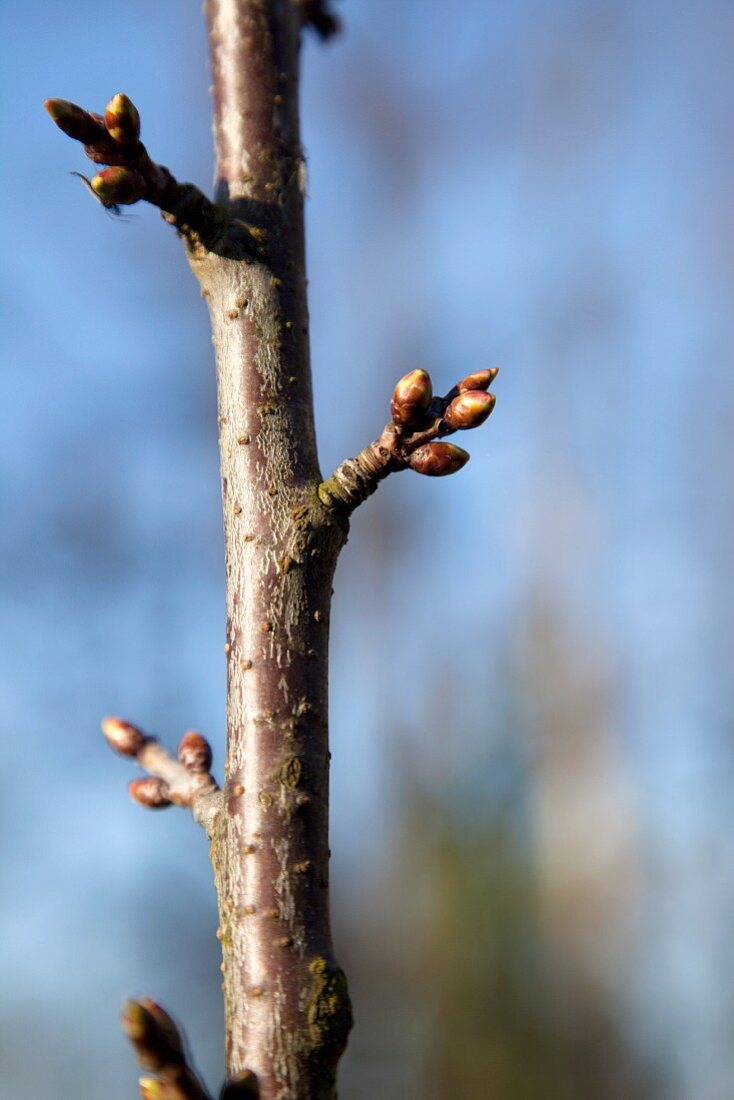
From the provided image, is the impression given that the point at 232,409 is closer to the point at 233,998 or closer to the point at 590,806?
the point at 233,998

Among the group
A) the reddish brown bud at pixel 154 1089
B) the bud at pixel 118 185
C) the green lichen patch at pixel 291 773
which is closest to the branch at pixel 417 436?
the green lichen patch at pixel 291 773

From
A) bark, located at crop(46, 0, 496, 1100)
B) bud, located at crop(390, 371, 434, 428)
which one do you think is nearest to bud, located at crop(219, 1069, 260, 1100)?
bark, located at crop(46, 0, 496, 1100)

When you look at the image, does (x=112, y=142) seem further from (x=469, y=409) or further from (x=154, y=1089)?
(x=154, y=1089)

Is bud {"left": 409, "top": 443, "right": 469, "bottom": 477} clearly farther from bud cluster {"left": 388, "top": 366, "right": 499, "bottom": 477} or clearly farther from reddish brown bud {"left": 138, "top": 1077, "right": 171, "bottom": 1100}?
reddish brown bud {"left": 138, "top": 1077, "right": 171, "bottom": 1100}

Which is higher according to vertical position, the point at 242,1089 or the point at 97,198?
the point at 97,198

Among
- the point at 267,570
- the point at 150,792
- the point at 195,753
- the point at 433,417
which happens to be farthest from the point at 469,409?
the point at 150,792

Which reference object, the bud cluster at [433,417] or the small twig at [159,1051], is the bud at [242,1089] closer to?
the small twig at [159,1051]
